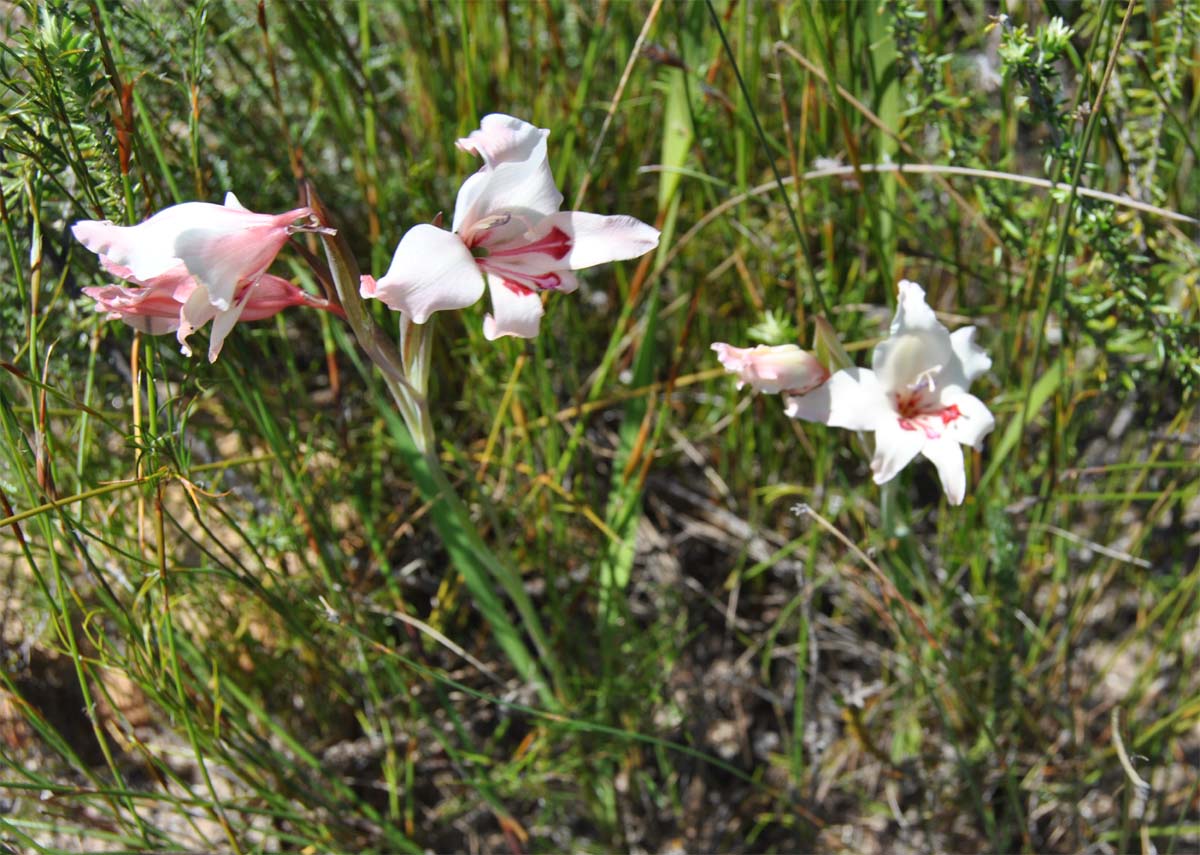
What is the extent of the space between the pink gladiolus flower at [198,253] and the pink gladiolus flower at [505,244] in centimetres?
11

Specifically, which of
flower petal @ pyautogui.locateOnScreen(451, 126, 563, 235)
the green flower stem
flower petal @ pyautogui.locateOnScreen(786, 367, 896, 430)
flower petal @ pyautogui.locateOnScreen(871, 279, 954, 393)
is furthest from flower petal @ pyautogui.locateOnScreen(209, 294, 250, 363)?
flower petal @ pyautogui.locateOnScreen(871, 279, 954, 393)

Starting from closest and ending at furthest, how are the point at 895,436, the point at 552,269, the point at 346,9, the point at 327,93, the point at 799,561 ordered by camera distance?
the point at 552,269
the point at 895,436
the point at 327,93
the point at 799,561
the point at 346,9

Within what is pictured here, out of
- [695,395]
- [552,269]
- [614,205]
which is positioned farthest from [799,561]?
[552,269]

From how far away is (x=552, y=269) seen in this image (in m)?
1.14

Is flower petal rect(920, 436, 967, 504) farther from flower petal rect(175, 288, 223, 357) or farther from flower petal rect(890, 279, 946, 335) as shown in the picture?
flower petal rect(175, 288, 223, 357)

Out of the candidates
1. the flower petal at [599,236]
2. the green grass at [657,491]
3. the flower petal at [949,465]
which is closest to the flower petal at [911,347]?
the flower petal at [949,465]

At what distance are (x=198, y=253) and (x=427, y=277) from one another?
23 centimetres

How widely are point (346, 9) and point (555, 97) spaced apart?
535 mm

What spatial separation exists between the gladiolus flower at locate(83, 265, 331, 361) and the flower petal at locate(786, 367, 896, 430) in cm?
64

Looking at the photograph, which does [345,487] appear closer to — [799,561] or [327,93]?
[327,93]

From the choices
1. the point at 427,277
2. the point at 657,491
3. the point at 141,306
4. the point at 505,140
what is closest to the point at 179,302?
the point at 141,306

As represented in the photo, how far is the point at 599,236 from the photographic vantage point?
44.7 inches

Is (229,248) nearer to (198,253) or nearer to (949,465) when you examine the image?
(198,253)

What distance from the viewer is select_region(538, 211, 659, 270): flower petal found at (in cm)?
112
